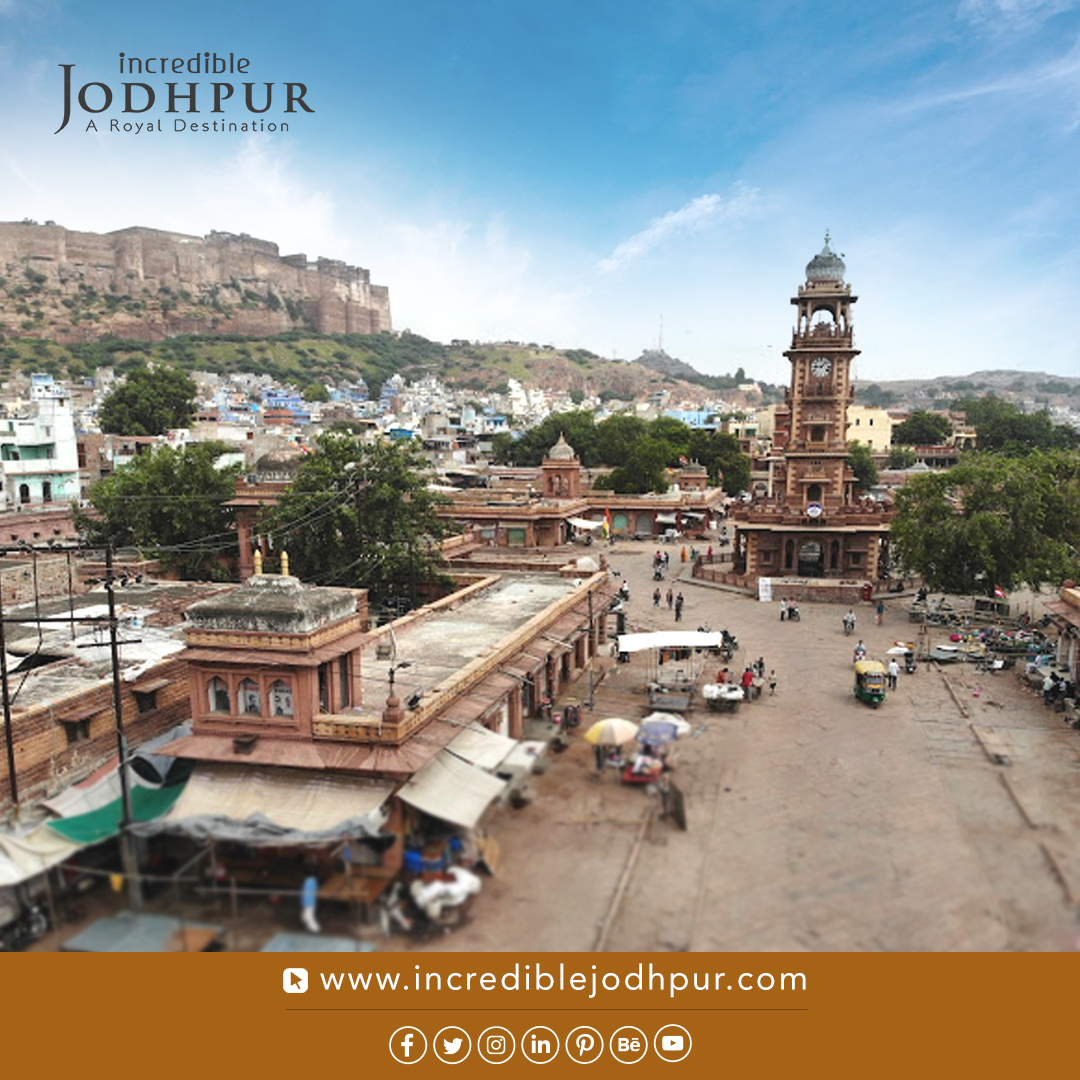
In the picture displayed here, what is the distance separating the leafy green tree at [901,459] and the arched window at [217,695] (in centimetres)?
9158

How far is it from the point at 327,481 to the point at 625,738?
2082 centimetres

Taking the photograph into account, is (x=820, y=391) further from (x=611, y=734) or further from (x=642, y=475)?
(x=611, y=734)

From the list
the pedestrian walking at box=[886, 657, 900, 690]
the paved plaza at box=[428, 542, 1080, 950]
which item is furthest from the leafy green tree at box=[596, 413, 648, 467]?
the paved plaza at box=[428, 542, 1080, 950]

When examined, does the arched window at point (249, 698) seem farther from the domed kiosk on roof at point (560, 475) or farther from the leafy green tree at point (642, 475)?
the leafy green tree at point (642, 475)

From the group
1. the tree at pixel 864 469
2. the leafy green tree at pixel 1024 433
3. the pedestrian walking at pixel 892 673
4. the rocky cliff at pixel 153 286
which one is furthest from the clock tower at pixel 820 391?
the rocky cliff at pixel 153 286

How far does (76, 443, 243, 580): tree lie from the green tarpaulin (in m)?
26.7

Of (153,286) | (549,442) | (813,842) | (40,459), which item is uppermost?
(153,286)

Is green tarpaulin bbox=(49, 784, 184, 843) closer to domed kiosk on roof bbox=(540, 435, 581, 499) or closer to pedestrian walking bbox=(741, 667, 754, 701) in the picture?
pedestrian walking bbox=(741, 667, 754, 701)

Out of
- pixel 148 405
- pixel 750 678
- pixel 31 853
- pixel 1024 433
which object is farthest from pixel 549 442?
pixel 31 853

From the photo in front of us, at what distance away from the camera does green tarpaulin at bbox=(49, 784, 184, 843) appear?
384 inches

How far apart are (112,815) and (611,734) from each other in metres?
7.19

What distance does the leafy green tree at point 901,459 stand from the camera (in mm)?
93100
